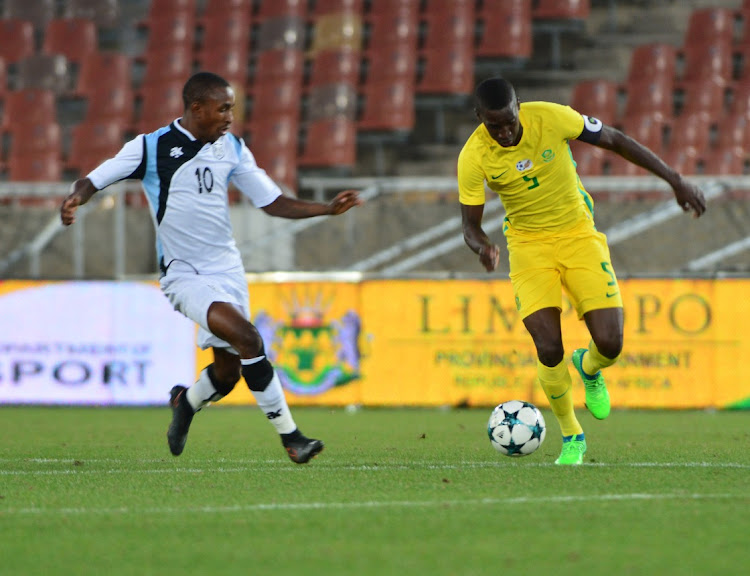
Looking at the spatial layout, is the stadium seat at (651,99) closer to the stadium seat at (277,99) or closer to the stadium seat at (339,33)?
the stadium seat at (339,33)

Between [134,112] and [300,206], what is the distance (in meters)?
12.9

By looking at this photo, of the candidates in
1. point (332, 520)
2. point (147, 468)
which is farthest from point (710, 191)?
point (332, 520)

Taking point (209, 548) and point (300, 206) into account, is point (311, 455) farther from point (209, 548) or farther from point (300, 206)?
point (209, 548)

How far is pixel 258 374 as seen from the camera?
6.74m

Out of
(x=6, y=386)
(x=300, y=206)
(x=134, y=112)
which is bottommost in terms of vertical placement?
(x=6, y=386)

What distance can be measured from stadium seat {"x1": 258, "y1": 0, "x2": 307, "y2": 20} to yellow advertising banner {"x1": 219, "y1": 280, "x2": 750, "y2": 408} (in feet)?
25.1

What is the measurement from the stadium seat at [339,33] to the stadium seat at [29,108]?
4.06 meters

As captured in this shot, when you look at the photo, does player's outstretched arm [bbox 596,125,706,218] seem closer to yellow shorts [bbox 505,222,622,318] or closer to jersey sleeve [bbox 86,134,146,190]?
yellow shorts [bbox 505,222,622,318]

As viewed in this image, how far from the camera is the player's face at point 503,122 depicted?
6453 millimetres

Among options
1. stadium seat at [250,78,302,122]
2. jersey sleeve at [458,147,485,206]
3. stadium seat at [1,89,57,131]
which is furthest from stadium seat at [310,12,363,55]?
jersey sleeve at [458,147,485,206]

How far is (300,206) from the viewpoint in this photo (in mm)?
6941

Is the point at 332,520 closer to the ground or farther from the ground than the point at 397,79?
closer to the ground

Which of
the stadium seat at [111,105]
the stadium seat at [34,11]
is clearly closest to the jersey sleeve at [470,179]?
the stadium seat at [111,105]

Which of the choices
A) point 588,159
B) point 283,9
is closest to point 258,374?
point 588,159
